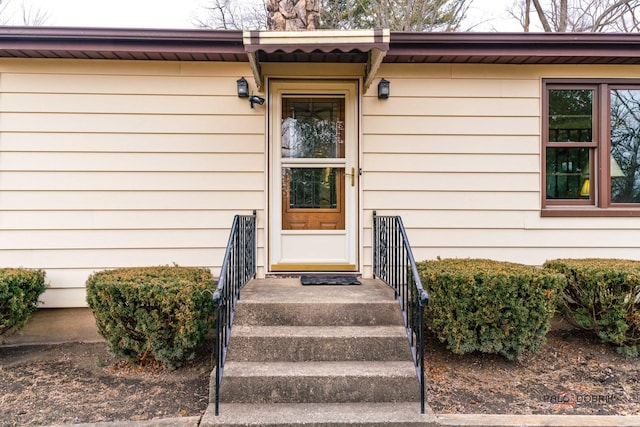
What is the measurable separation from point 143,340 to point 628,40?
5232 millimetres

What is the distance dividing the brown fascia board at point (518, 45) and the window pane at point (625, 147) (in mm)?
484

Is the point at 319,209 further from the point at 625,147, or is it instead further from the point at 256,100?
the point at 625,147

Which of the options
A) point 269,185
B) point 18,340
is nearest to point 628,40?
point 269,185

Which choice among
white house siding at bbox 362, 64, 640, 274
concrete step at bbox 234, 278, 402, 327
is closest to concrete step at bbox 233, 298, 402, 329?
concrete step at bbox 234, 278, 402, 327

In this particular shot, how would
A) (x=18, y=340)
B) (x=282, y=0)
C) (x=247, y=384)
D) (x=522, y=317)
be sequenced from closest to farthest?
(x=247, y=384) < (x=522, y=317) < (x=18, y=340) < (x=282, y=0)

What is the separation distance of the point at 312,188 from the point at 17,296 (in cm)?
283

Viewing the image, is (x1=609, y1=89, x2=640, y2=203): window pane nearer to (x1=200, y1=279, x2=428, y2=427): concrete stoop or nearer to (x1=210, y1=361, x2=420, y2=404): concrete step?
(x1=200, y1=279, x2=428, y2=427): concrete stoop

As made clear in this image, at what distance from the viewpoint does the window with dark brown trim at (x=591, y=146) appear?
4.08m

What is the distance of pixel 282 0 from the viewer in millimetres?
5004

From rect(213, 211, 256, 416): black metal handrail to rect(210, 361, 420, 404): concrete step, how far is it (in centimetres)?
14

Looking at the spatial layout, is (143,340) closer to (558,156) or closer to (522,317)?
(522,317)

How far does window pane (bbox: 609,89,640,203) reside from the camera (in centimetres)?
414

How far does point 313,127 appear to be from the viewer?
425 cm

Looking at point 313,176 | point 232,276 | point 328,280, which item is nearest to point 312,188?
point 313,176
